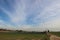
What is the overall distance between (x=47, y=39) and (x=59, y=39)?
2.33 metres

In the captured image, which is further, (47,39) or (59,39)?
(47,39)

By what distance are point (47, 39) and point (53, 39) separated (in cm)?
167

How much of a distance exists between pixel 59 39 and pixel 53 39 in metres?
0.91

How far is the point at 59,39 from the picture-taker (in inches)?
938

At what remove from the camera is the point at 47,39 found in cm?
2544
